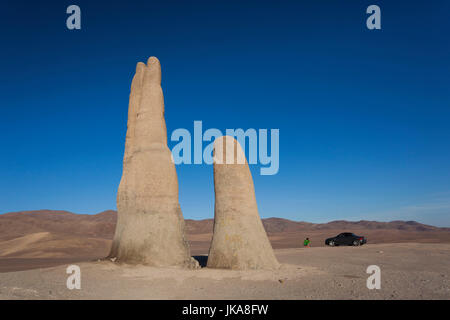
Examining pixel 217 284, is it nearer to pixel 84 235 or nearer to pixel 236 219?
pixel 236 219

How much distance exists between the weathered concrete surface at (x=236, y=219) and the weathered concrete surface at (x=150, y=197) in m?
1.61

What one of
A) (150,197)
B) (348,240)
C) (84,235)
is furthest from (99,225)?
(150,197)

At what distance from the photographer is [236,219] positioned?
43.0 ft

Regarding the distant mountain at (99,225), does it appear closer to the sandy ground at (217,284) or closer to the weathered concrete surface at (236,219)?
the sandy ground at (217,284)

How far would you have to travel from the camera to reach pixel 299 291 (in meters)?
9.28

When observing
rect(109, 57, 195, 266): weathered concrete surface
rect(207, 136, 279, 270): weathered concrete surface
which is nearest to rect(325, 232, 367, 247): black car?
rect(207, 136, 279, 270): weathered concrete surface

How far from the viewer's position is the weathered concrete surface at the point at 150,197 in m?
13.3

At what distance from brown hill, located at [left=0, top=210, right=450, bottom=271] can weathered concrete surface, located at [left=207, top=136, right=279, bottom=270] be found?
1235cm

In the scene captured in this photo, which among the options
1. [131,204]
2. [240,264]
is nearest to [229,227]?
[240,264]

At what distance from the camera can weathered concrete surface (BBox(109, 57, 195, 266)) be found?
13.3m

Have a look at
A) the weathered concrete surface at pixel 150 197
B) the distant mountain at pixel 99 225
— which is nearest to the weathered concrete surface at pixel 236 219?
the weathered concrete surface at pixel 150 197

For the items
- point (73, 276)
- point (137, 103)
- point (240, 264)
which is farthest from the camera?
point (137, 103)
